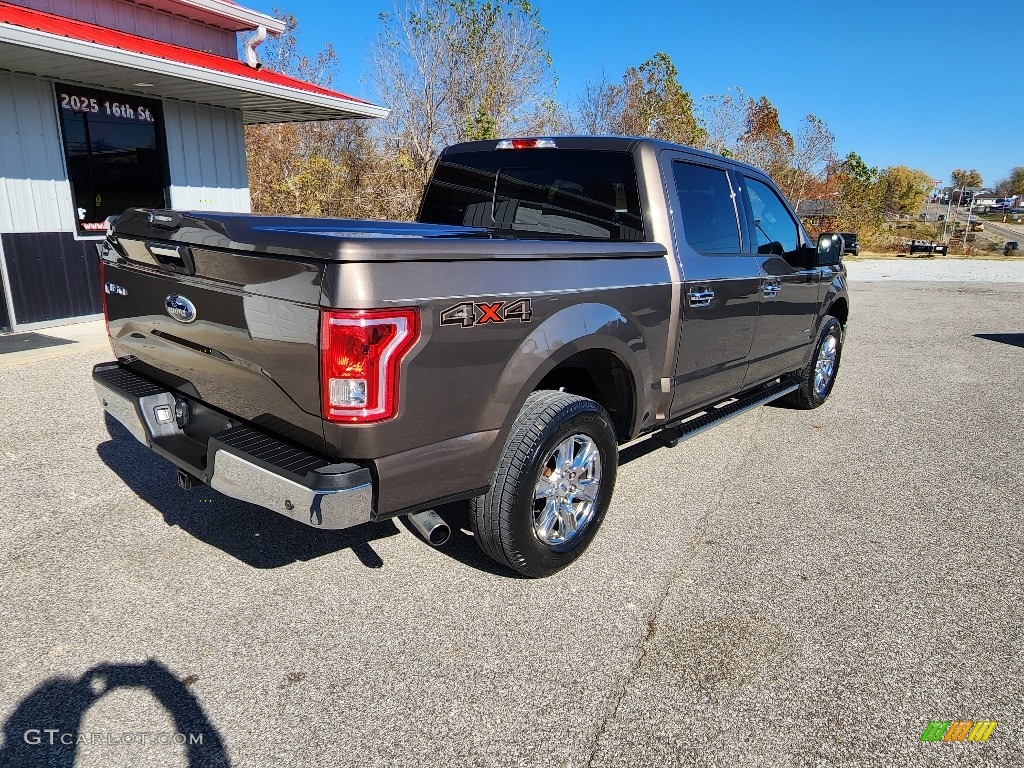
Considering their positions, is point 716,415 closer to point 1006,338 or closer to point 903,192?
point 1006,338

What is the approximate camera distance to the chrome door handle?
367 cm

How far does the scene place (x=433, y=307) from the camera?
2.33 m

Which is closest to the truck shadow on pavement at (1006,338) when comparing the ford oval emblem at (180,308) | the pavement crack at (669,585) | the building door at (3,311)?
the pavement crack at (669,585)

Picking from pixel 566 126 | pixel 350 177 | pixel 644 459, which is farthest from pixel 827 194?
pixel 644 459

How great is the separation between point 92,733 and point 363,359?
4.75 ft

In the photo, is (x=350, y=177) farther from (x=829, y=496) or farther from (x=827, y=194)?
(x=827, y=194)

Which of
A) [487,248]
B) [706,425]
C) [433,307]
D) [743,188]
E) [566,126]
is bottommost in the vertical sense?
[706,425]

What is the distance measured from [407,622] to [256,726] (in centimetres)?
71

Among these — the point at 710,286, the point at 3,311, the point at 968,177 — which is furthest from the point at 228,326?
the point at 968,177

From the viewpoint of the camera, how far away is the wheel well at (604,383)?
3324mm

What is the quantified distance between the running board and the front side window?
1019 millimetres

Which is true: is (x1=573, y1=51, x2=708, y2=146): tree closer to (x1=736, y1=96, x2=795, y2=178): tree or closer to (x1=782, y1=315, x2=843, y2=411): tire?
(x1=736, y1=96, x2=795, y2=178): tree

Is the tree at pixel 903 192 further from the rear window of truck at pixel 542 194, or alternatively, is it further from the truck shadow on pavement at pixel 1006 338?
the rear window of truck at pixel 542 194

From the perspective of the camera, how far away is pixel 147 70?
25.8ft
